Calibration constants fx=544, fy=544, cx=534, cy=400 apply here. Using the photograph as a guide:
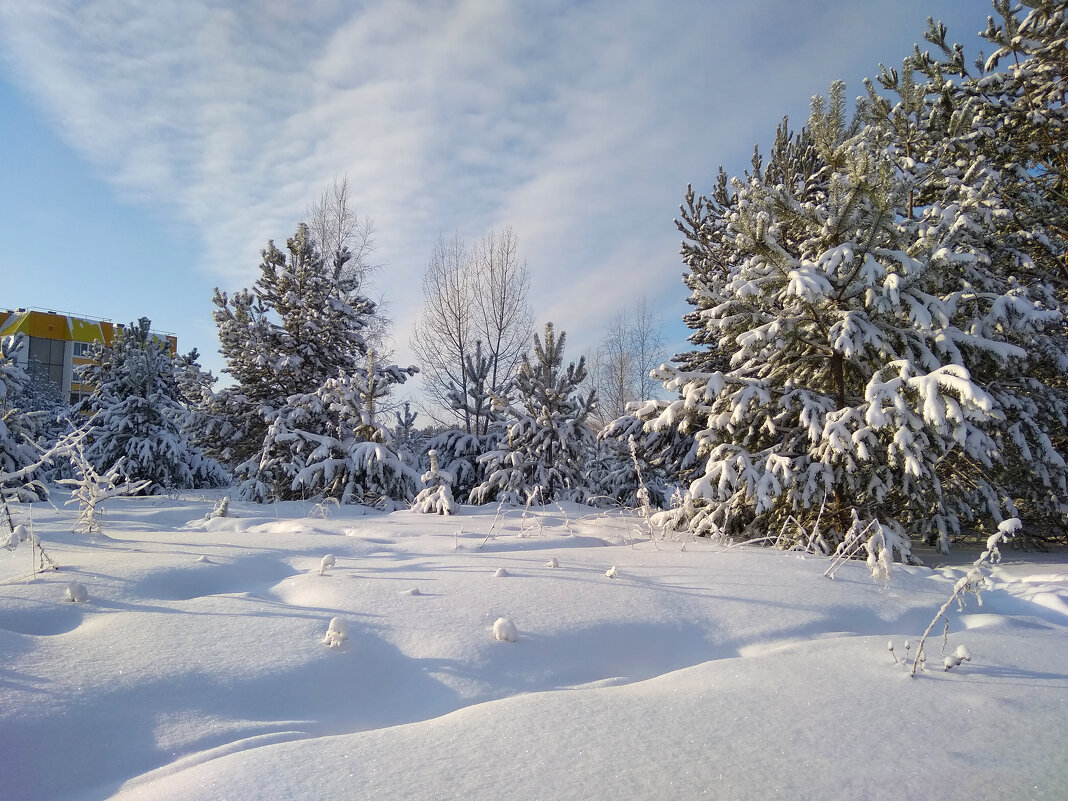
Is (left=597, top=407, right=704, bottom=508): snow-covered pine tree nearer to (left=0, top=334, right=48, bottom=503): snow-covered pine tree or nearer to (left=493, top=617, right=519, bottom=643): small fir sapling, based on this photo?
(left=493, top=617, right=519, bottom=643): small fir sapling

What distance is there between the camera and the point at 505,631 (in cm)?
257

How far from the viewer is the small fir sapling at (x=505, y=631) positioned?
257cm

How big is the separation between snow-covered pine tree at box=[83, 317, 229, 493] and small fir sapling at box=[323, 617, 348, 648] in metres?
11.7

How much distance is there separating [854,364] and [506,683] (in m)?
4.81

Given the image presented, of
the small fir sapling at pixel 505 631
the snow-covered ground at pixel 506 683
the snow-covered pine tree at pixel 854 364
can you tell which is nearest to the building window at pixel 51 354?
the snow-covered ground at pixel 506 683

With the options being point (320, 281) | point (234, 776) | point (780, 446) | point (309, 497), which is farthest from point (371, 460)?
point (234, 776)

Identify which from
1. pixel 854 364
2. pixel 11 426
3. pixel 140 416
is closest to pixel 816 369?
pixel 854 364

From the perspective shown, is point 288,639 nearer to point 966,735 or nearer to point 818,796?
point 818,796

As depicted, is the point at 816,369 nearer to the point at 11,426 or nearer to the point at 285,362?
the point at 285,362

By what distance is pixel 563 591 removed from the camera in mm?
3279

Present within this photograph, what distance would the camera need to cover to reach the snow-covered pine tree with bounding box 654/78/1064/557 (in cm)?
475

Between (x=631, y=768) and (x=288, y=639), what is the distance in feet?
5.34

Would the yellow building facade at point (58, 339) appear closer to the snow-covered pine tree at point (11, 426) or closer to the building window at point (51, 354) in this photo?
the building window at point (51, 354)

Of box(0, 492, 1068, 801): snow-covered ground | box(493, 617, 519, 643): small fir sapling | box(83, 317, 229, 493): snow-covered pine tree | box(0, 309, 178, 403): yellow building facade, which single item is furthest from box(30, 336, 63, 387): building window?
box(493, 617, 519, 643): small fir sapling
